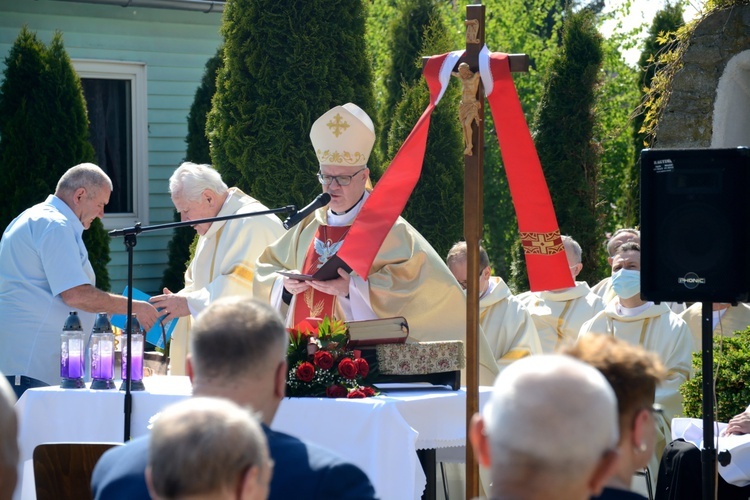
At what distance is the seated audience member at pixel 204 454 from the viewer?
6.48 ft

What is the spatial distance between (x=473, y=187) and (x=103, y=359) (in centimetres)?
203

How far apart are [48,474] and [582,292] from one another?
5.11 metres

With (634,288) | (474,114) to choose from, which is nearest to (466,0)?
(634,288)

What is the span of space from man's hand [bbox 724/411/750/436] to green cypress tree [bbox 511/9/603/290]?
7.09 m

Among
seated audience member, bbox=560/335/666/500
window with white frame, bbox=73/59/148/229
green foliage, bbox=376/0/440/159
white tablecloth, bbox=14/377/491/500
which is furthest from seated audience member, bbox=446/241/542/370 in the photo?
window with white frame, bbox=73/59/148/229

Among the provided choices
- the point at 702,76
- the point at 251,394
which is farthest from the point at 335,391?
the point at 702,76

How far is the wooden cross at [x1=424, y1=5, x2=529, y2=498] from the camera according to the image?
181 inches

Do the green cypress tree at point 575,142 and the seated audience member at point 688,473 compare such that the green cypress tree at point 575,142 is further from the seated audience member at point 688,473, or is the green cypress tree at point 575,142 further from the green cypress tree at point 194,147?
the seated audience member at point 688,473

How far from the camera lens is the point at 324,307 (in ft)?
20.3

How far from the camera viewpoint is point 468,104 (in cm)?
492

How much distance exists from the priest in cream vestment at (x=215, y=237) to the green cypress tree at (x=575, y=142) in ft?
17.6

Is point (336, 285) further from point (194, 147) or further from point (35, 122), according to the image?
point (194, 147)

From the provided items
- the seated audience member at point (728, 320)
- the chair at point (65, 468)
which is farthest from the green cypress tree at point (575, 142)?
the chair at point (65, 468)

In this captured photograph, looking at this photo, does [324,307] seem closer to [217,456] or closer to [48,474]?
[48,474]
